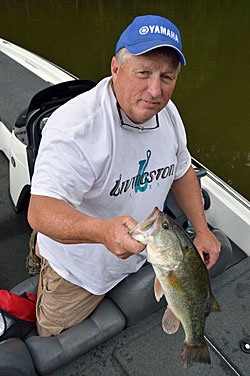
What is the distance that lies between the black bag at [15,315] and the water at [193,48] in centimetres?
335

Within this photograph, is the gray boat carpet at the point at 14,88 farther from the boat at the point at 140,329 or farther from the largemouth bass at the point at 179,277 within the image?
the largemouth bass at the point at 179,277

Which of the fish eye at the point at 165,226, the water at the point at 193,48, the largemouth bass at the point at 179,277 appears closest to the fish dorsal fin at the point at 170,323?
the largemouth bass at the point at 179,277

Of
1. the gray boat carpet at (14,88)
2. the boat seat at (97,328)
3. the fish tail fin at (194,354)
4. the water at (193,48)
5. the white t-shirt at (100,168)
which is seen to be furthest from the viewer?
the water at (193,48)

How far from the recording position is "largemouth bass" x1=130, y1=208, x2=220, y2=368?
1162mm

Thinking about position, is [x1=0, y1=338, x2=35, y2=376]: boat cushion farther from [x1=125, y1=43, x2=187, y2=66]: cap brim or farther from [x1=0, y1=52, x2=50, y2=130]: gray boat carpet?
[x1=0, y1=52, x2=50, y2=130]: gray boat carpet

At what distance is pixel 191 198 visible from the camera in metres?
1.98

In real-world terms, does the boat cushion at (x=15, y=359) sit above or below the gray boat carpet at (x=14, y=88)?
below

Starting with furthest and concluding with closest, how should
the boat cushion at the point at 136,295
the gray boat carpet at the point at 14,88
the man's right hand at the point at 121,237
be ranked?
the gray boat carpet at the point at 14,88, the boat cushion at the point at 136,295, the man's right hand at the point at 121,237

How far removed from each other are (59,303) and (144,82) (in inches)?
47.6

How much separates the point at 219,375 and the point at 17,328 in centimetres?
113

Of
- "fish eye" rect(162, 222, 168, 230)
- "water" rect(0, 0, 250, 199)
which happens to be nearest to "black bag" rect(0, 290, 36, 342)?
"fish eye" rect(162, 222, 168, 230)

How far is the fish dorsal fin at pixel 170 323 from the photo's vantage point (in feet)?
4.69

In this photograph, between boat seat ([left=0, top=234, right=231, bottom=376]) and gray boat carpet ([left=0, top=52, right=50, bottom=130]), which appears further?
gray boat carpet ([left=0, top=52, right=50, bottom=130])

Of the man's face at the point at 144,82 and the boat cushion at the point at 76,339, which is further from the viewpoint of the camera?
the boat cushion at the point at 76,339
